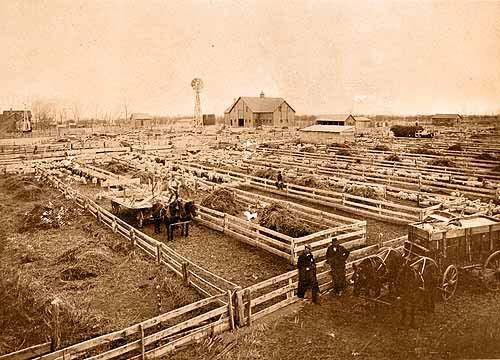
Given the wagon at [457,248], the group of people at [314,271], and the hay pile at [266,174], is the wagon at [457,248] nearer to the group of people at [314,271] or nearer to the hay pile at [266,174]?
the group of people at [314,271]

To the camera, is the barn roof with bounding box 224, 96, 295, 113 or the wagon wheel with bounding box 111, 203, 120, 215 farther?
the barn roof with bounding box 224, 96, 295, 113

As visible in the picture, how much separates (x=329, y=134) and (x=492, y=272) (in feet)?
121

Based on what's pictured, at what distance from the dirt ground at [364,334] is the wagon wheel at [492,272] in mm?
442

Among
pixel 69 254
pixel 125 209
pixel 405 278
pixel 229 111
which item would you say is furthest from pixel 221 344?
pixel 229 111

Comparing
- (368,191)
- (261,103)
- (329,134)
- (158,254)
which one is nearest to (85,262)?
(158,254)

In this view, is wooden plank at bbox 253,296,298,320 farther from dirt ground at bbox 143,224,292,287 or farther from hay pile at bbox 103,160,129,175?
hay pile at bbox 103,160,129,175

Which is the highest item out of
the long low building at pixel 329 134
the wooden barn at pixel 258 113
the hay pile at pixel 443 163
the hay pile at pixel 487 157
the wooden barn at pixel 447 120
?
the wooden barn at pixel 258 113

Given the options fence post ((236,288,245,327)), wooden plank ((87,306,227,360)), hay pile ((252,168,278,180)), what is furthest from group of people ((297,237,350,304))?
hay pile ((252,168,278,180))

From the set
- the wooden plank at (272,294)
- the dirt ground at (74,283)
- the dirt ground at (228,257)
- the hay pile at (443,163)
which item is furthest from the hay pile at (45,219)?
the hay pile at (443,163)

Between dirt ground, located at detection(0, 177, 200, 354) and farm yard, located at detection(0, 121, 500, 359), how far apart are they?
0.14ft

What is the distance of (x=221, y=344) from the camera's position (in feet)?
23.0

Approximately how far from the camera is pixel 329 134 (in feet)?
148

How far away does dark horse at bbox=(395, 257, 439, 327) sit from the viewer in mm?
7547

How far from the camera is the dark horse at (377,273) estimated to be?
320 inches
